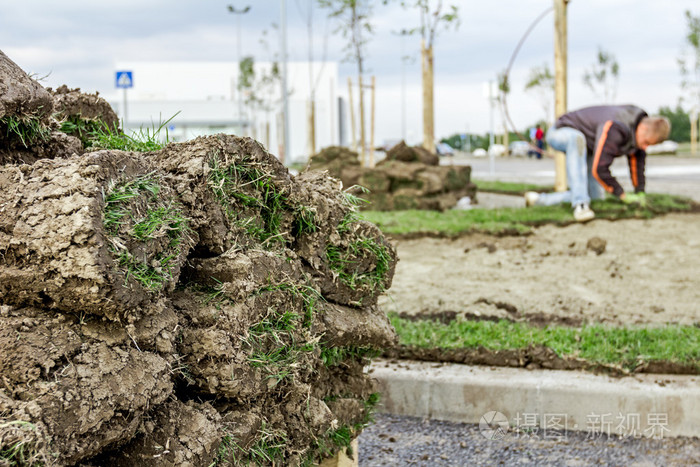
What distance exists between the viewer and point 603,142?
32.5 ft

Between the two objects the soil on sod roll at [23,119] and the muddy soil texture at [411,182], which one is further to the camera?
the muddy soil texture at [411,182]

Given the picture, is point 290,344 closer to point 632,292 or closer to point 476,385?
point 476,385

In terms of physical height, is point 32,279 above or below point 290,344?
above

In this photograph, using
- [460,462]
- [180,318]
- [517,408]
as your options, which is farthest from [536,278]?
[180,318]

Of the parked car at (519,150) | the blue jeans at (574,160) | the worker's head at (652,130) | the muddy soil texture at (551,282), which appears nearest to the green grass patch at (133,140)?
the muddy soil texture at (551,282)

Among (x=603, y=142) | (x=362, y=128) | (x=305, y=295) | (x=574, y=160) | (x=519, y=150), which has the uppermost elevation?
(x=519, y=150)

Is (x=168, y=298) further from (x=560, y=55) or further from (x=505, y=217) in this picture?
(x=560, y=55)

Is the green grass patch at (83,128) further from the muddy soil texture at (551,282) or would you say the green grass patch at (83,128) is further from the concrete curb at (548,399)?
the muddy soil texture at (551,282)

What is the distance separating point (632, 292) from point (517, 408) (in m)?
2.78

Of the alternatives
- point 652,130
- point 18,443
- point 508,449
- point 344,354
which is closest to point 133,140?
point 344,354

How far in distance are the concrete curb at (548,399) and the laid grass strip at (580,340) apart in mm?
152

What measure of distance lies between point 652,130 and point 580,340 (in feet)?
20.0

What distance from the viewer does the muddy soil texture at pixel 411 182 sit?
12047 mm

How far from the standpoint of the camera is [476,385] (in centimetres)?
410
